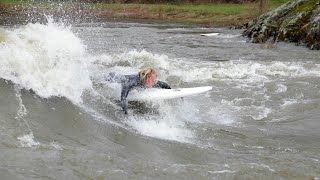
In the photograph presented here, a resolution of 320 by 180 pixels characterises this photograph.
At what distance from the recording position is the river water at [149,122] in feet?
20.6

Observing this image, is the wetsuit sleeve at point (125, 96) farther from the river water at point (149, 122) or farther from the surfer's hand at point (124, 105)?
the river water at point (149, 122)

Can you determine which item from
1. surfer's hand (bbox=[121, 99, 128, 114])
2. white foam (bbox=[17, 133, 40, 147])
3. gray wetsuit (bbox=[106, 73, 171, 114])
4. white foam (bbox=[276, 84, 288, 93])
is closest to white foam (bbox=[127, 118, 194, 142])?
surfer's hand (bbox=[121, 99, 128, 114])

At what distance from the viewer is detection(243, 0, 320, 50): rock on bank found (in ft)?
74.2

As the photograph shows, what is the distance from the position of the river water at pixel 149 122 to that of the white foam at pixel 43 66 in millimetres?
22

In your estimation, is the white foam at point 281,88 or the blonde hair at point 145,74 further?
the white foam at point 281,88

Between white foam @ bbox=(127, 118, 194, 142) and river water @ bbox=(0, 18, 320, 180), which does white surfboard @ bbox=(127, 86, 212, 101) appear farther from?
white foam @ bbox=(127, 118, 194, 142)

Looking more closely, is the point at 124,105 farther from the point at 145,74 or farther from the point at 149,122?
the point at 145,74

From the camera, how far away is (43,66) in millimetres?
9734

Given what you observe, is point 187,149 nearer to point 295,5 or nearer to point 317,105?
point 317,105

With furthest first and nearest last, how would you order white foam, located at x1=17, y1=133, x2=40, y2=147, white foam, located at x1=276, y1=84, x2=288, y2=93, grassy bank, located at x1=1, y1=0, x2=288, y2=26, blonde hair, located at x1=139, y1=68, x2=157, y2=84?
grassy bank, located at x1=1, y1=0, x2=288, y2=26 < white foam, located at x1=276, y1=84, x2=288, y2=93 < blonde hair, located at x1=139, y1=68, x2=157, y2=84 < white foam, located at x1=17, y1=133, x2=40, y2=147

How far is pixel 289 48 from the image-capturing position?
21.6 m

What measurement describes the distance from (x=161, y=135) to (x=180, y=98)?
8.71ft

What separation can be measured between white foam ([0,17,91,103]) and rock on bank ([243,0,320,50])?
14049mm

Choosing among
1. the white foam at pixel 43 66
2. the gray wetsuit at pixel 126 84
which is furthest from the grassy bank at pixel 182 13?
the gray wetsuit at pixel 126 84
